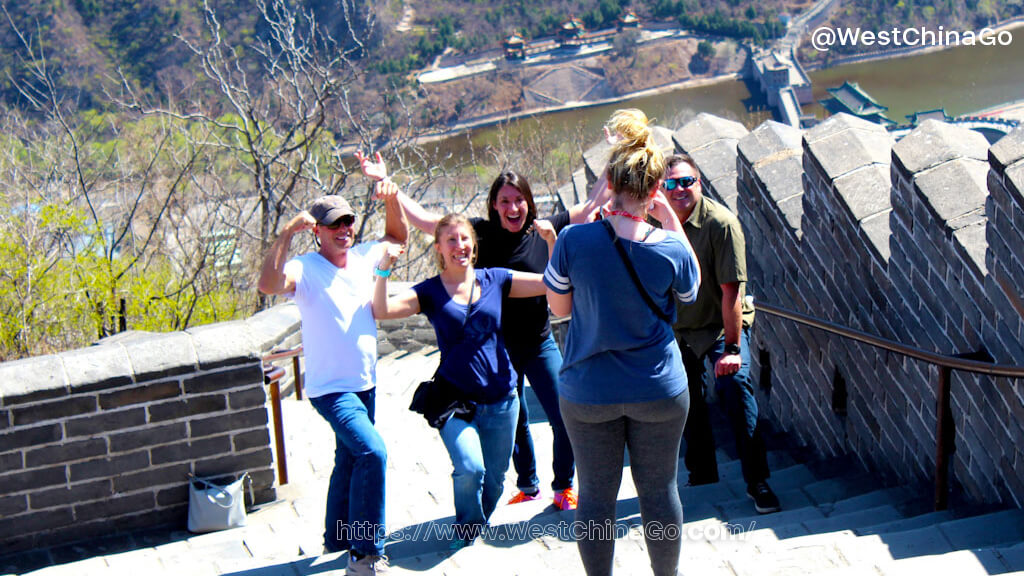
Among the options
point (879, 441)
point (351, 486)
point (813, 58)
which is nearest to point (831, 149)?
point (879, 441)

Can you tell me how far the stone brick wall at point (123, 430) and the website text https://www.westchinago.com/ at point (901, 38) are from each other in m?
90.1

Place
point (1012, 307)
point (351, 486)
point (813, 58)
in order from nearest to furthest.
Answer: point (1012, 307) < point (351, 486) < point (813, 58)

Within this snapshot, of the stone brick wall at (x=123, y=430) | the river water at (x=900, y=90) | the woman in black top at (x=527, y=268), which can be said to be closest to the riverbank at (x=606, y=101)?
the river water at (x=900, y=90)

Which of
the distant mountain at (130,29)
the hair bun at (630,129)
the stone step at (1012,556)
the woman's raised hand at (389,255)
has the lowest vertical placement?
the stone step at (1012,556)

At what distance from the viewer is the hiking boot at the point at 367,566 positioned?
392 centimetres

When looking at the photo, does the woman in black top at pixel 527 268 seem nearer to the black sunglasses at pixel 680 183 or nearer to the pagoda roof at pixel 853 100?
the black sunglasses at pixel 680 183

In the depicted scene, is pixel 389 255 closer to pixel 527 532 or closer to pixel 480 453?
pixel 480 453

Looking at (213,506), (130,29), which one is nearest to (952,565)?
(213,506)

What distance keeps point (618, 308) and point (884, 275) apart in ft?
6.95

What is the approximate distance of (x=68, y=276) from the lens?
14.9m

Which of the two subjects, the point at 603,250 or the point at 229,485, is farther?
the point at 229,485

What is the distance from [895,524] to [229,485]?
3.10 m

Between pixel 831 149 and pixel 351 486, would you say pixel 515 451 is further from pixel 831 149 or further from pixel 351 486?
A: pixel 831 149

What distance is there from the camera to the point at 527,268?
176 inches
